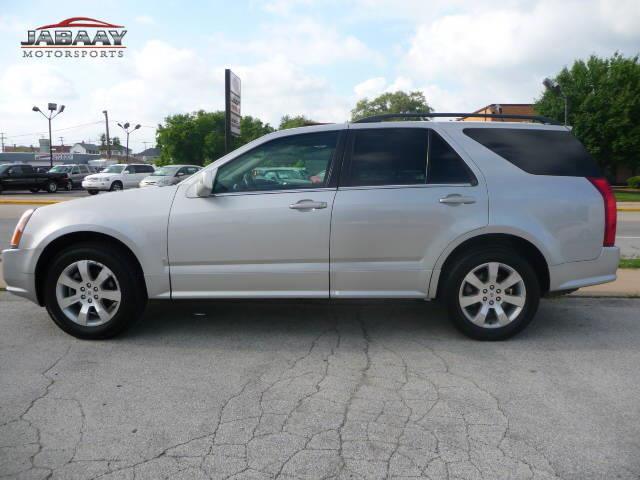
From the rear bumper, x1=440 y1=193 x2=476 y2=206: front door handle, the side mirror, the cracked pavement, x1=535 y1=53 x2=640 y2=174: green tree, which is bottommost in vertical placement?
the cracked pavement

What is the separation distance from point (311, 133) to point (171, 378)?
2.28 m

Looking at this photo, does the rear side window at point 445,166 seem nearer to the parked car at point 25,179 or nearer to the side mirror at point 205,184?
the side mirror at point 205,184

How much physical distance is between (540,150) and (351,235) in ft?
5.78

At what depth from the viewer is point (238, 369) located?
12.8 feet

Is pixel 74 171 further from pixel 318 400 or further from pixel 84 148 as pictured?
pixel 84 148

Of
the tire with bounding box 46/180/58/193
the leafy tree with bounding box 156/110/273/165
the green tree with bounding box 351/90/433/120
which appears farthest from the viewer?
the green tree with bounding box 351/90/433/120

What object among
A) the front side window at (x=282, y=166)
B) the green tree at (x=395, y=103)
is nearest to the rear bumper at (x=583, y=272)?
the front side window at (x=282, y=166)

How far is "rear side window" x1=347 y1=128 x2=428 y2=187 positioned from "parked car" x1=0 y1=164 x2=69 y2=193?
28.5 metres

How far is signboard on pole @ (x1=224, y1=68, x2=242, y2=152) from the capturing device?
11820mm

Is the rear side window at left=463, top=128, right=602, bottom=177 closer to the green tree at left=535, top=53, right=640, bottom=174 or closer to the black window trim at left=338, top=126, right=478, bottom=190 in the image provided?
the black window trim at left=338, top=126, right=478, bottom=190

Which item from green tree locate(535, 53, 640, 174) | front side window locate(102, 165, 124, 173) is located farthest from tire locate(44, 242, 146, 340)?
green tree locate(535, 53, 640, 174)

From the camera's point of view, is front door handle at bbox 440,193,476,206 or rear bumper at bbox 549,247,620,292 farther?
rear bumper at bbox 549,247,620,292

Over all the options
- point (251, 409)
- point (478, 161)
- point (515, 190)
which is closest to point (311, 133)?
point (478, 161)

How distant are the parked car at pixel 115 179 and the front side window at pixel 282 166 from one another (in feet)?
81.3
